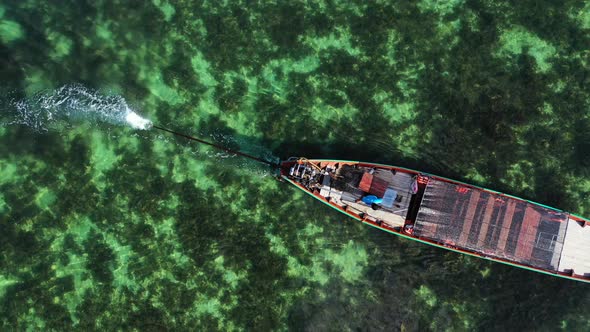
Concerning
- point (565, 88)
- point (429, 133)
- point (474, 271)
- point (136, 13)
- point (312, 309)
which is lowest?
point (312, 309)

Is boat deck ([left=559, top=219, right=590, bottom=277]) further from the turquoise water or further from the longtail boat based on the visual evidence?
the turquoise water

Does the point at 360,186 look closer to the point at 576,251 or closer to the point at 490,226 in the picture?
the point at 490,226

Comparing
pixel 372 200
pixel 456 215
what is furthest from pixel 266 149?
pixel 456 215

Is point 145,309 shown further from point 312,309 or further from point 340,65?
point 340,65

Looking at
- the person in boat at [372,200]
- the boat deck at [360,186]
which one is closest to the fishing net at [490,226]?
the boat deck at [360,186]

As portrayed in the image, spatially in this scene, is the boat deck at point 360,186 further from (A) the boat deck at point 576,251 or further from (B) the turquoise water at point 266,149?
(A) the boat deck at point 576,251

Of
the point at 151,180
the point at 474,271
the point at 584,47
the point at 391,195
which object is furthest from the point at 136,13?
the point at 584,47

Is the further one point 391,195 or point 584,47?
point 584,47

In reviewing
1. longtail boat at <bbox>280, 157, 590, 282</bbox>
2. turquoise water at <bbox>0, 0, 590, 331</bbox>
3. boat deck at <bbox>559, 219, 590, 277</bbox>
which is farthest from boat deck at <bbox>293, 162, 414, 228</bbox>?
boat deck at <bbox>559, 219, 590, 277</bbox>
